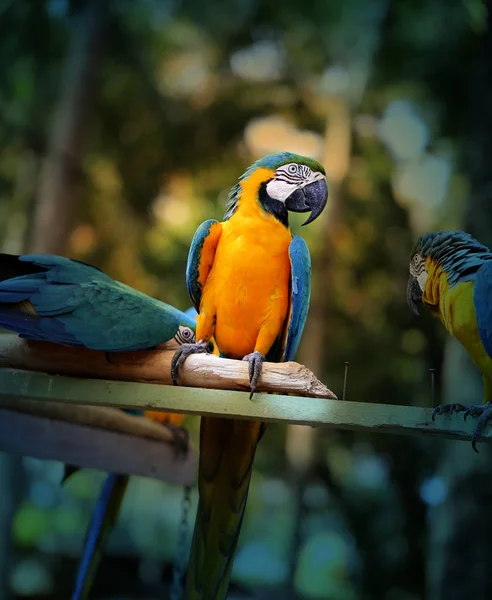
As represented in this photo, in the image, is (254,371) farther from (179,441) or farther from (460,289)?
(179,441)

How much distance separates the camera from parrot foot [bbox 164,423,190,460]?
8.30 feet

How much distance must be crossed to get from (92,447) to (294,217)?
2.56 meters

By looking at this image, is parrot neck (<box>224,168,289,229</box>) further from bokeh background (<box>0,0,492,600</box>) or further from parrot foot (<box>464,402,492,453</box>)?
bokeh background (<box>0,0,492,600</box>)

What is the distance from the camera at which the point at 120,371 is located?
1471mm

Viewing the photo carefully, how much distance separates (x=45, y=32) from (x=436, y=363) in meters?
3.49

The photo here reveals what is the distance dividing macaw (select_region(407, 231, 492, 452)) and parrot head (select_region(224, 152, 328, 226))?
0.35 metres

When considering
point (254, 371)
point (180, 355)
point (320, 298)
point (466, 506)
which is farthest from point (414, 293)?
point (320, 298)

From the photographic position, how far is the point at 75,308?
145 cm

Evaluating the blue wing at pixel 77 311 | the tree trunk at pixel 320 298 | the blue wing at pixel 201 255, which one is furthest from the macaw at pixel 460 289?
the tree trunk at pixel 320 298

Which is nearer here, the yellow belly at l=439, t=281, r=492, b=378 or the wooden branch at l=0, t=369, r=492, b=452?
the wooden branch at l=0, t=369, r=492, b=452

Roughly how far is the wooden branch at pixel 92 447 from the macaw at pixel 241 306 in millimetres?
696

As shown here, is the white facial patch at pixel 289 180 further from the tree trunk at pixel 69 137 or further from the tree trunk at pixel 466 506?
the tree trunk at pixel 69 137

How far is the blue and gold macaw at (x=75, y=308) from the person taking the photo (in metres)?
1.41

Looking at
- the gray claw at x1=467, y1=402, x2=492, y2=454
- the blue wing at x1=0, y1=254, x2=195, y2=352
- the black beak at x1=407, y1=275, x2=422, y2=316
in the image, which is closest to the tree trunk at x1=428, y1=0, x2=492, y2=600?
the black beak at x1=407, y1=275, x2=422, y2=316
